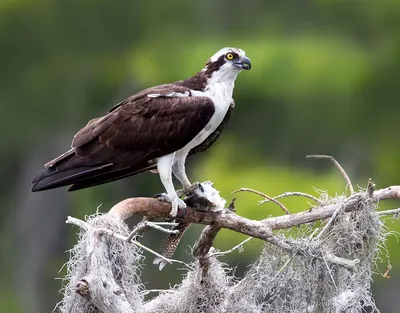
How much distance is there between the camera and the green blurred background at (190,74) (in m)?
9.66

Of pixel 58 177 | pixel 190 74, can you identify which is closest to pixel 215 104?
pixel 58 177

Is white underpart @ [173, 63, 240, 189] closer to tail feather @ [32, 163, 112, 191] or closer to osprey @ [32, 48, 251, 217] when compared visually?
osprey @ [32, 48, 251, 217]

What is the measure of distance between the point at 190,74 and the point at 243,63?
5.39m

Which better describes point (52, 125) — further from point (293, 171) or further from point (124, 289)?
point (124, 289)

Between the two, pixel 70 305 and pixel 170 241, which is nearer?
pixel 70 305

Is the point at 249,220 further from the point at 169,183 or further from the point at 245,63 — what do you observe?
the point at 245,63

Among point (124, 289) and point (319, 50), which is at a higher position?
point (124, 289)

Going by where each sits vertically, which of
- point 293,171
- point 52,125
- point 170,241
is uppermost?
point 170,241

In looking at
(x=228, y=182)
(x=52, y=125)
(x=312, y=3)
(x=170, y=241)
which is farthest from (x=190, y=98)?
(x=312, y=3)

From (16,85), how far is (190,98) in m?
7.42

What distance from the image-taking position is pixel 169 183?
3.78 m

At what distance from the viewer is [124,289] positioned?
321 centimetres

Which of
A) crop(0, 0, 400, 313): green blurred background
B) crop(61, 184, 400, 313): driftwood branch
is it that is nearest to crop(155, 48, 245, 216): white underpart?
crop(61, 184, 400, 313): driftwood branch

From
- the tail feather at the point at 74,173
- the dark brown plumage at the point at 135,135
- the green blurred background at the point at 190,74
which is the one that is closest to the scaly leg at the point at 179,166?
the dark brown plumage at the point at 135,135
